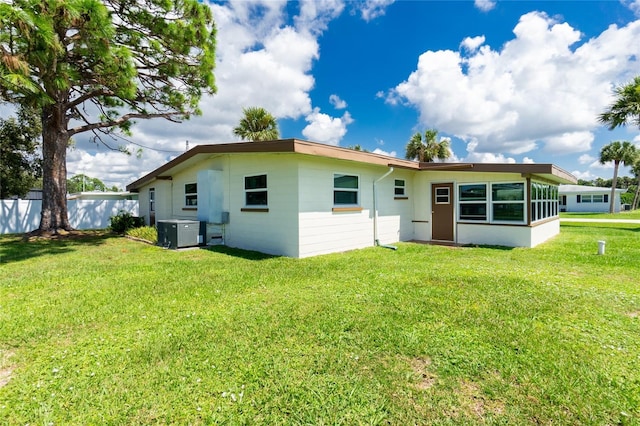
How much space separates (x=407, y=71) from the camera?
13.5 metres

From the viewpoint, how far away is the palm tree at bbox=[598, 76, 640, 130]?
14.9 m

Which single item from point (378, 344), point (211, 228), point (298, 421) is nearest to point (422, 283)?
point (378, 344)

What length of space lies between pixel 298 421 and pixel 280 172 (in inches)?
258

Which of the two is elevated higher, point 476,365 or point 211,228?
point 211,228

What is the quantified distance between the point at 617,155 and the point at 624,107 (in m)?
19.3

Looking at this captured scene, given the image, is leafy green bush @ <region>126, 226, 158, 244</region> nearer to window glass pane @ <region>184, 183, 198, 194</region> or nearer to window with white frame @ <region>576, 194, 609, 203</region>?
window glass pane @ <region>184, 183, 198, 194</region>

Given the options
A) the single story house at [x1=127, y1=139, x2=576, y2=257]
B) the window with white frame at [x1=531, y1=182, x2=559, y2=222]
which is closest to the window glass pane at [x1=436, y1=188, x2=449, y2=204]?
the single story house at [x1=127, y1=139, x2=576, y2=257]

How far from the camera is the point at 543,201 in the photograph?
36.3 feet

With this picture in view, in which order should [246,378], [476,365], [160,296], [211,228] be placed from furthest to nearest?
[211,228]
[160,296]
[476,365]
[246,378]

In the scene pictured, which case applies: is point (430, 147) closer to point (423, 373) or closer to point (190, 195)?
point (190, 195)

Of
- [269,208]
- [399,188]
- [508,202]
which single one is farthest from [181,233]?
[508,202]

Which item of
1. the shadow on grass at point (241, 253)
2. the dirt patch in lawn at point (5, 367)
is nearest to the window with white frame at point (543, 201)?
the shadow on grass at point (241, 253)

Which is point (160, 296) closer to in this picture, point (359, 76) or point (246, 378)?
point (246, 378)

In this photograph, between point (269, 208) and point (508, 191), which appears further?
point (508, 191)
